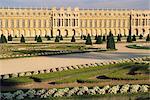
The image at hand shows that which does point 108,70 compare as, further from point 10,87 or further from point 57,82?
point 10,87

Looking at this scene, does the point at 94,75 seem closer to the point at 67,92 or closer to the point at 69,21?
the point at 67,92

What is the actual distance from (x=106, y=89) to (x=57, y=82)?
77.9 inches

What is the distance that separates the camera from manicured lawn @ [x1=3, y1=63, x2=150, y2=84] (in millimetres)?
13133

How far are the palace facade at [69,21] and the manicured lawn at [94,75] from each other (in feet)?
172

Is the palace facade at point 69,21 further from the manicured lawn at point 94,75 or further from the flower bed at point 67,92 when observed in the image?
the flower bed at point 67,92

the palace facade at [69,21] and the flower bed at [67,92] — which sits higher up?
the palace facade at [69,21]

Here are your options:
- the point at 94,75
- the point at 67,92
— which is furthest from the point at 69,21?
the point at 67,92

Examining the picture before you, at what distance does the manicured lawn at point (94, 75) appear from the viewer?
13.1 m

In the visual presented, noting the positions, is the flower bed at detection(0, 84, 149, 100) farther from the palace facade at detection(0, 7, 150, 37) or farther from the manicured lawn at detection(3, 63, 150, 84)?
the palace facade at detection(0, 7, 150, 37)

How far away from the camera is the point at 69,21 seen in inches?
2776

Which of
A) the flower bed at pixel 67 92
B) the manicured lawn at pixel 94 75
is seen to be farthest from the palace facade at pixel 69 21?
the flower bed at pixel 67 92

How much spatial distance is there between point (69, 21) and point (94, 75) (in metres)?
56.2

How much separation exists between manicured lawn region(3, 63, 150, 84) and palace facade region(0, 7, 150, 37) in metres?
52.5

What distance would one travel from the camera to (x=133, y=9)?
76.3m
